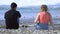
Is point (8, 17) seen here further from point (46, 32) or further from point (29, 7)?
point (29, 7)

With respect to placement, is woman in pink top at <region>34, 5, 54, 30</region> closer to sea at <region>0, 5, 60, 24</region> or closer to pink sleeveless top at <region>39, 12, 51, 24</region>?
pink sleeveless top at <region>39, 12, 51, 24</region>

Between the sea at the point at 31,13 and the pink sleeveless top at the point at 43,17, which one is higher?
the pink sleeveless top at the point at 43,17


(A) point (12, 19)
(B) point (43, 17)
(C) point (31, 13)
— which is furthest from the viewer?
(C) point (31, 13)

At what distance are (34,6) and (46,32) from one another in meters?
30.0

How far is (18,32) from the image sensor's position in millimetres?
6008

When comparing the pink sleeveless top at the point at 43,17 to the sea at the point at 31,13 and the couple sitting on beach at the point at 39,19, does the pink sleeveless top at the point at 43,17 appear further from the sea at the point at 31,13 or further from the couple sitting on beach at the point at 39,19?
the sea at the point at 31,13

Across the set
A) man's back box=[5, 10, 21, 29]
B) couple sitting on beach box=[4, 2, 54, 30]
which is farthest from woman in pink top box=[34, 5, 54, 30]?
man's back box=[5, 10, 21, 29]

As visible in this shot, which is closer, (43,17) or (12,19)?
(43,17)

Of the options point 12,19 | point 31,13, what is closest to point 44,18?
point 12,19

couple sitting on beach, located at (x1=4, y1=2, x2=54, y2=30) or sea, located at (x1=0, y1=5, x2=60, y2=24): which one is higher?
couple sitting on beach, located at (x1=4, y1=2, x2=54, y2=30)

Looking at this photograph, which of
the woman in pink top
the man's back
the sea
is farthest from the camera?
the sea

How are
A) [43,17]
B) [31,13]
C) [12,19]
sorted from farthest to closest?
[31,13]
[12,19]
[43,17]

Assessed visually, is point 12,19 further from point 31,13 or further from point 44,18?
point 31,13

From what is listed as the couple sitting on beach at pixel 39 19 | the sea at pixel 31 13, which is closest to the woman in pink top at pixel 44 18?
the couple sitting on beach at pixel 39 19
